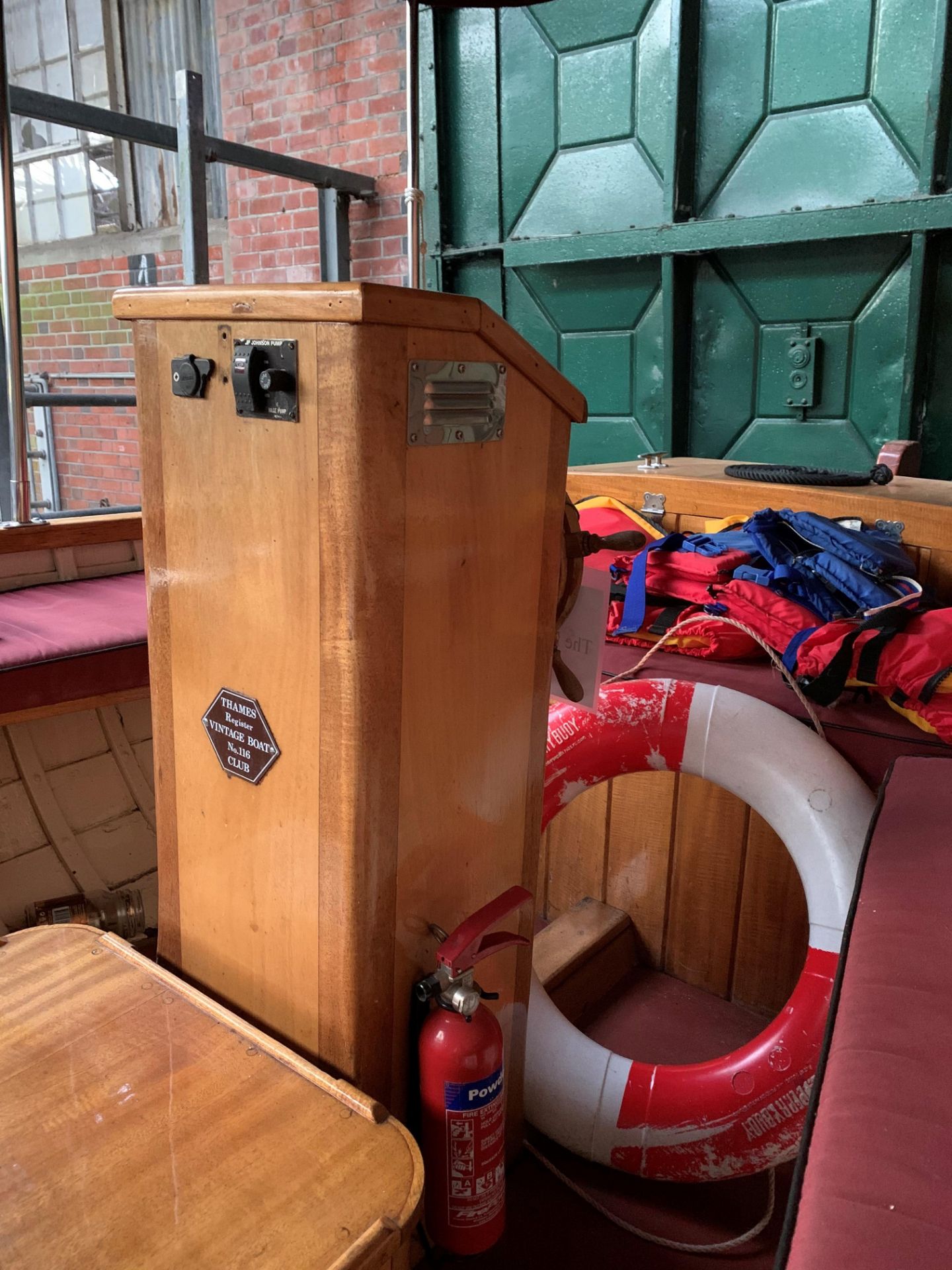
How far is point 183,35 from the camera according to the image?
480cm

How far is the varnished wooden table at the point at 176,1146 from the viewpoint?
0.75 m

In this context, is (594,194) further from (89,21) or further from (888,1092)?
(89,21)

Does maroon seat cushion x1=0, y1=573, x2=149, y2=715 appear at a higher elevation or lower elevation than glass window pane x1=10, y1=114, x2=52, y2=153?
lower

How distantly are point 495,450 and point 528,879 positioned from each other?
572 millimetres

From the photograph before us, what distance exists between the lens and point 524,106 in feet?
11.7

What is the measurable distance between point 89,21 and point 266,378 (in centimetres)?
579

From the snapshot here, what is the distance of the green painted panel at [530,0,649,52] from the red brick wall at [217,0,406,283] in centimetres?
66

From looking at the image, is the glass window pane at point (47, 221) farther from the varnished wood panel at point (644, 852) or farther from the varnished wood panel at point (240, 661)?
the varnished wood panel at point (240, 661)

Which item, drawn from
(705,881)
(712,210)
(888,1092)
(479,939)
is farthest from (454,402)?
(712,210)

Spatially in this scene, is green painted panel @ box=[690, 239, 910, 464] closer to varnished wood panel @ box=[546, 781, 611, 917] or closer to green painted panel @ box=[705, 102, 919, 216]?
green painted panel @ box=[705, 102, 919, 216]

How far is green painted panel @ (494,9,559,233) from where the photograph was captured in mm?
3492

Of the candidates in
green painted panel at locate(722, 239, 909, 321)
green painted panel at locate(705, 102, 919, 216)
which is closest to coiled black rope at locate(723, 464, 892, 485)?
green painted panel at locate(722, 239, 909, 321)

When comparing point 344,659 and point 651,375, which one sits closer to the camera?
point 344,659

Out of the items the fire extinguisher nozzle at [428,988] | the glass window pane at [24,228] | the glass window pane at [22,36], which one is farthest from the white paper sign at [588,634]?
the glass window pane at [22,36]
